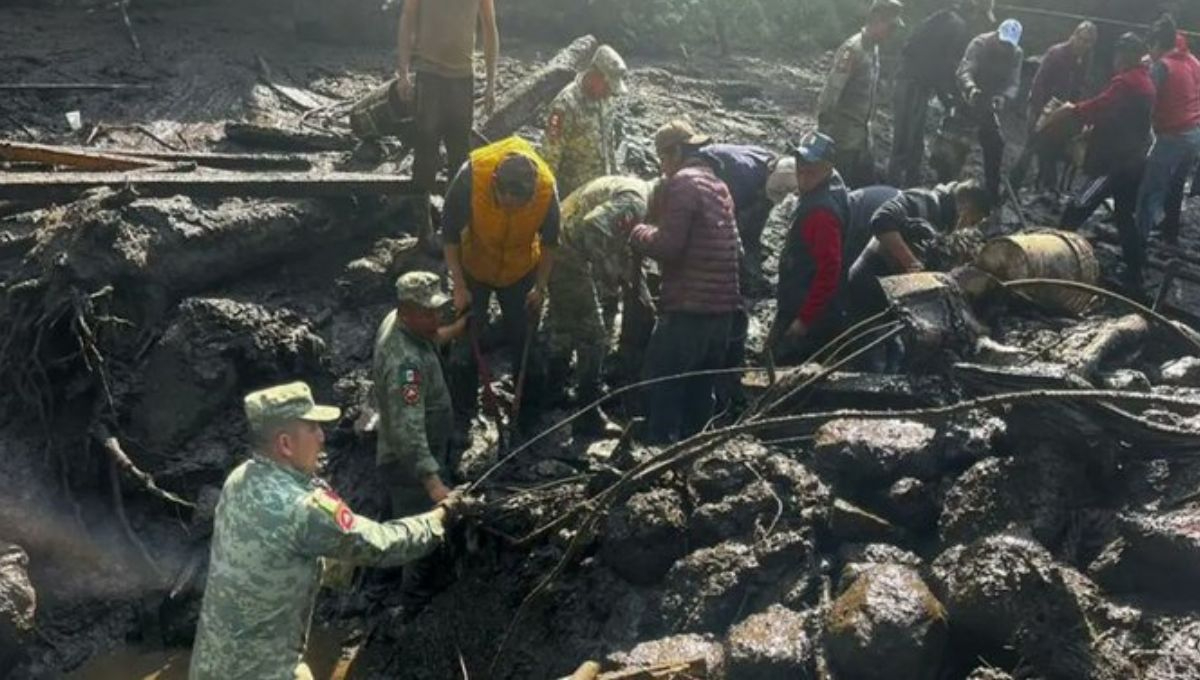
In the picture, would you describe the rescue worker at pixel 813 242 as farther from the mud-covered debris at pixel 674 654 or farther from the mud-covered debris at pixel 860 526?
the mud-covered debris at pixel 674 654

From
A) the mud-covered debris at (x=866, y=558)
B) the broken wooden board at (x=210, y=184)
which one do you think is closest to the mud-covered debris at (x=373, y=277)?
the broken wooden board at (x=210, y=184)

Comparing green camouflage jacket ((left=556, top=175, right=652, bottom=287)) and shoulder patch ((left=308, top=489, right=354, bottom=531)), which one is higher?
green camouflage jacket ((left=556, top=175, right=652, bottom=287))

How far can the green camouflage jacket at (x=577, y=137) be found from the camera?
8.04m

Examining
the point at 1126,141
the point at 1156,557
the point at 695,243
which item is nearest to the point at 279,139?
the point at 695,243

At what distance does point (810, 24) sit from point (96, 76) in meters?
11.3

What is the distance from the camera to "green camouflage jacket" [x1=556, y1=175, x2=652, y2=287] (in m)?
7.01

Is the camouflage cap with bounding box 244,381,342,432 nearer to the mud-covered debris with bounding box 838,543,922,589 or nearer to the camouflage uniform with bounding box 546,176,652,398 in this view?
the mud-covered debris with bounding box 838,543,922,589

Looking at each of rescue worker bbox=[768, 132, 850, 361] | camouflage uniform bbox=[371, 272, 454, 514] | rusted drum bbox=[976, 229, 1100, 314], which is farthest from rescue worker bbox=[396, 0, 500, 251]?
rusted drum bbox=[976, 229, 1100, 314]

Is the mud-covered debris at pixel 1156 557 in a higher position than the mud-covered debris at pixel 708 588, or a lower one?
higher

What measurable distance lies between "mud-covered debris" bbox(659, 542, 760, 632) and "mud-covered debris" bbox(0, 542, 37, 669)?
3.41 m

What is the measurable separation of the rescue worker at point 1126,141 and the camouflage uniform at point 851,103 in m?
1.99

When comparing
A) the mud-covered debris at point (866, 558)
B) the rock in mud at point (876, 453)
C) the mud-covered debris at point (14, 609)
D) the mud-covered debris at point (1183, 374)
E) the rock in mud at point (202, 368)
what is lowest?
the mud-covered debris at point (14, 609)

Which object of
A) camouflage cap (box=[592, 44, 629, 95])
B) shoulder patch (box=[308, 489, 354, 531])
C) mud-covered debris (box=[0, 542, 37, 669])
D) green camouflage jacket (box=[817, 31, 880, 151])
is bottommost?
mud-covered debris (box=[0, 542, 37, 669])

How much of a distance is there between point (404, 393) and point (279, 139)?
15.3 feet
